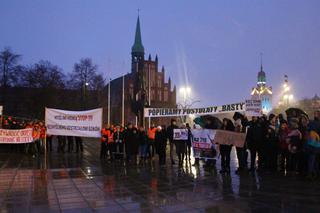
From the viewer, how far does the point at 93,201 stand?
27.0ft

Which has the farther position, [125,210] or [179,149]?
[179,149]

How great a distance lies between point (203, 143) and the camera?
1564 cm

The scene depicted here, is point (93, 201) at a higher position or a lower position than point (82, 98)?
lower

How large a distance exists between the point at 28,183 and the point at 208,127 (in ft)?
24.5

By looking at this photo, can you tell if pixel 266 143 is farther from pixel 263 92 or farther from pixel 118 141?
pixel 263 92

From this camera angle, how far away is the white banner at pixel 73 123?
60.4ft

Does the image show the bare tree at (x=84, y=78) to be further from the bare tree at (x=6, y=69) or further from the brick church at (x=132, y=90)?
the brick church at (x=132, y=90)

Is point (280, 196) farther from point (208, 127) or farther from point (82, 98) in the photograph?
point (82, 98)

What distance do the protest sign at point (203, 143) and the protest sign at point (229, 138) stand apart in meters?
2.23

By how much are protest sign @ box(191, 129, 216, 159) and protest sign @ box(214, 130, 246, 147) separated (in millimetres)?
2229

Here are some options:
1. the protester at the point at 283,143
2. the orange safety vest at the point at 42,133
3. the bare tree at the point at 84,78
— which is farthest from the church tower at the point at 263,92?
the protester at the point at 283,143

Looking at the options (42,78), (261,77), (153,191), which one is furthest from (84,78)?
(261,77)

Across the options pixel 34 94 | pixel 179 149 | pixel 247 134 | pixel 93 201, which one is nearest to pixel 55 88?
pixel 34 94

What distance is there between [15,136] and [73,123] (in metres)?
2.88
